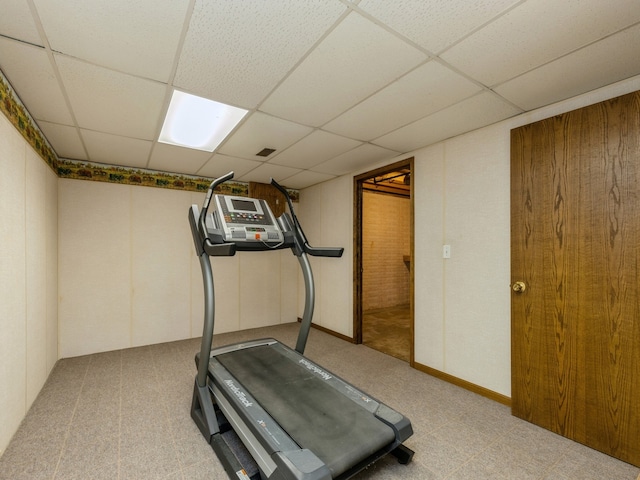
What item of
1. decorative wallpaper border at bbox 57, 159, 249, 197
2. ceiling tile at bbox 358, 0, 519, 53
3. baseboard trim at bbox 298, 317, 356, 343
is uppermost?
ceiling tile at bbox 358, 0, 519, 53

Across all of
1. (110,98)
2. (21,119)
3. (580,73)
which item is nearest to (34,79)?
(110,98)

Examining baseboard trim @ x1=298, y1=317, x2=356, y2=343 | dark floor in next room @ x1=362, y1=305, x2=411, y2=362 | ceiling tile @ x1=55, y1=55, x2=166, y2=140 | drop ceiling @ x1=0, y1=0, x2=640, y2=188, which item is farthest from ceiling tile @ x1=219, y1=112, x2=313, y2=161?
dark floor in next room @ x1=362, y1=305, x2=411, y2=362

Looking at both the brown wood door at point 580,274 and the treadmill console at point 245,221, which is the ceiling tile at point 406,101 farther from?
the treadmill console at point 245,221

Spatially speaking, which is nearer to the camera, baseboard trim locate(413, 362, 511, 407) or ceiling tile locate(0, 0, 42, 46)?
ceiling tile locate(0, 0, 42, 46)

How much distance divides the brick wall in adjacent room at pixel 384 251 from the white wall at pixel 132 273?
96.4 inches

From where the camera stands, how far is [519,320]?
88.7 inches

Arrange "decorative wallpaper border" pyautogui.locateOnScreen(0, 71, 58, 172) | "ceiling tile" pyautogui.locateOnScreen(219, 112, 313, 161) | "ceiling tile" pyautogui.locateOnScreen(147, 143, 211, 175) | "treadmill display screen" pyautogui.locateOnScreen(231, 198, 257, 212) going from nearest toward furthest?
"decorative wallpaper border" pyautogui.locateOnScreen(0, 71, 58, 172)
"treadmill display screen" pyautogui.locateOnScreen(231, 198, 257, 212)
"ceiling tile" pyautogui.locateOnScreen(219, 112, 313, 161)
"ceiling tile" pyautogui.locateOnScreen(147, 143, 211, 175)

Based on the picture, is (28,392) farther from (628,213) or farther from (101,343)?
(628,213)

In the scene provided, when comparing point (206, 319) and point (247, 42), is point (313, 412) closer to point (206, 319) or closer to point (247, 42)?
point (206, 319)

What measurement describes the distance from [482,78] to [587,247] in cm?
130

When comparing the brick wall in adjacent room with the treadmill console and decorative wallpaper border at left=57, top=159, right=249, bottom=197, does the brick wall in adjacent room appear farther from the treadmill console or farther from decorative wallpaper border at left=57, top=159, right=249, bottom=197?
the treadmill console

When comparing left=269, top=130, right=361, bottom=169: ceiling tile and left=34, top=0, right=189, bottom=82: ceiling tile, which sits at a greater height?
left=34, top=0, right=189, bottom=82: ceiling tile

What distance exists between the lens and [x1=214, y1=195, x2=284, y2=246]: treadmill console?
7.23ft

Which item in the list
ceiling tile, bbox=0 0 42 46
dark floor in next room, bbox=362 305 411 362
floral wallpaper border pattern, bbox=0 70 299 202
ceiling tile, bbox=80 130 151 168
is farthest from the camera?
dark floor in next room, bbox=362 305 411 362
